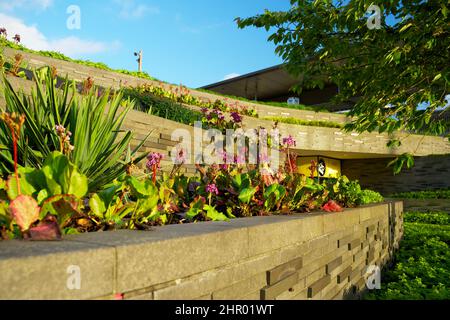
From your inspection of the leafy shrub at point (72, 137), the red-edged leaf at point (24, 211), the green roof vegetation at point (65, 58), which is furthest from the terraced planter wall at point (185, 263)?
the green roof vegetation at point (65, 58)

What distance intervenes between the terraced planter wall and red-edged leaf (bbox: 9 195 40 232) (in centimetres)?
15

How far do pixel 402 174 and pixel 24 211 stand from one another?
922 inches

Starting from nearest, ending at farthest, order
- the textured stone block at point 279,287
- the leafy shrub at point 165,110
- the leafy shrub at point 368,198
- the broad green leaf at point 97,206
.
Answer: the broad green leaf at point 97,206, the textured stone block at point 279,287, the leafy shrub at point 368,198, the leafy shrub at point 165,110

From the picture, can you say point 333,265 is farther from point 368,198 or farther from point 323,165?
point 323,165

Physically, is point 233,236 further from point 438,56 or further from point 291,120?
point 291,120

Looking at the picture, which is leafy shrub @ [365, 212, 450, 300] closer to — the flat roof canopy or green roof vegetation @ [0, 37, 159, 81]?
green roof vegetation @ [0, 37, 159, 81]

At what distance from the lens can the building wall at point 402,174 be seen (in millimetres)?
20594

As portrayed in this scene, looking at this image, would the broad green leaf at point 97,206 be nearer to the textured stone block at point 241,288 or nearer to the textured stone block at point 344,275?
the textured stone block at point 241,288

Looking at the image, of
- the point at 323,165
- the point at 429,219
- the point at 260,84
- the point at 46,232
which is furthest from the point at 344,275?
the point at 260,84

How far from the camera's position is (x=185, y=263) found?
172 cm

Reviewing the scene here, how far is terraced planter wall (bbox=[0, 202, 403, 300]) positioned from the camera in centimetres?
126

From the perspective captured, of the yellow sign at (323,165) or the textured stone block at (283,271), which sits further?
the yellow sign at (323,165)

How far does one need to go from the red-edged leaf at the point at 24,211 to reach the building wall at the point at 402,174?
19935 mm

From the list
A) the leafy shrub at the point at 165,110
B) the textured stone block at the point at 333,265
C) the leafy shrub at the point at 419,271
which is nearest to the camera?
the textured stone block at the point at 333,265
